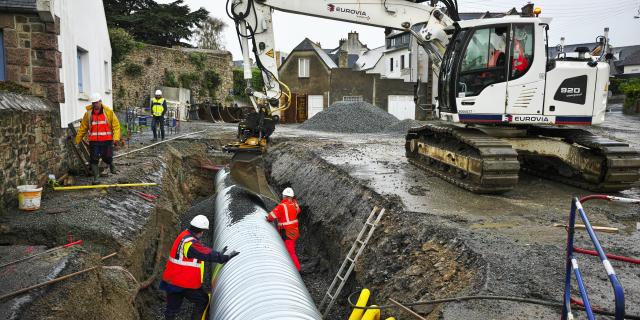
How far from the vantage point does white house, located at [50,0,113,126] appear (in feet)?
30.9

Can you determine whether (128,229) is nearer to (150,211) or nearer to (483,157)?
(150,211)

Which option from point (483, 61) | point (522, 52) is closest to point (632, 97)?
point (522, 52)

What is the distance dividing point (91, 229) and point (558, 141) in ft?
26.5

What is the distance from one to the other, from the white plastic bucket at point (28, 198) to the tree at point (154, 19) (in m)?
27.8

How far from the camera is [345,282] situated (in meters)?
6.86

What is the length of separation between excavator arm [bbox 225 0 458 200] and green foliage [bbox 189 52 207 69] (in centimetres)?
2103

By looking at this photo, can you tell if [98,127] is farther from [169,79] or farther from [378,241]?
[169,79]

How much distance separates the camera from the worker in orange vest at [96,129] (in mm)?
8664

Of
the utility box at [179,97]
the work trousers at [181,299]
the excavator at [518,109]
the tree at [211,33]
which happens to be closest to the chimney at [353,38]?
the tree at [211,33]

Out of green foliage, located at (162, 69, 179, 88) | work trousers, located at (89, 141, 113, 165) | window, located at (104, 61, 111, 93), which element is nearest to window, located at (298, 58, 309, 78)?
green foliage, located at (162, 69, 179, 88)

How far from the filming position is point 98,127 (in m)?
8.70

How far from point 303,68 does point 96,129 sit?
94.8 feet

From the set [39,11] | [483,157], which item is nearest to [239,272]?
[483,157]

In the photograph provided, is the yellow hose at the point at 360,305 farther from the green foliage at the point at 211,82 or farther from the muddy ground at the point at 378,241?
the green foliage at the point at 211,82
